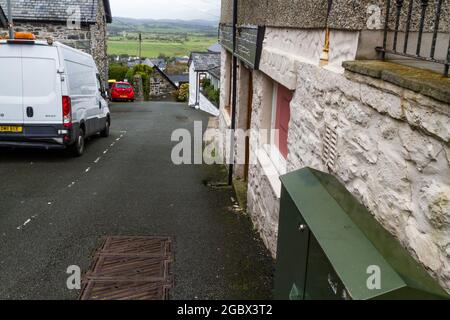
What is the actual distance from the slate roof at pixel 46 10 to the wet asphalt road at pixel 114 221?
1417cm

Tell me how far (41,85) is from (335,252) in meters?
8.37

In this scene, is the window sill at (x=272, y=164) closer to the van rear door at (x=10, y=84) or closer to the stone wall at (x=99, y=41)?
the van rear door at (x=10, y=84)

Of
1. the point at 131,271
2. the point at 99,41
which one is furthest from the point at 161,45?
the point at 131,271

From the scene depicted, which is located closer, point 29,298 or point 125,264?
point 29,298

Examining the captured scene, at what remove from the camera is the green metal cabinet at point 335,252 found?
1.84 m

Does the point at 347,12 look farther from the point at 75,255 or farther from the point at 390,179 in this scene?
the point at 75,255

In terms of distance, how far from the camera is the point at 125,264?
4781 millimetres

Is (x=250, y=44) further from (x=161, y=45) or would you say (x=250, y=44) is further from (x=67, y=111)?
(x=161, y=45)

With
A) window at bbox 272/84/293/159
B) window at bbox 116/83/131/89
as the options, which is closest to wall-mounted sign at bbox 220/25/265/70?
window at bbox 272/84/293/159

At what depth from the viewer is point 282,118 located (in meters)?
5.66
